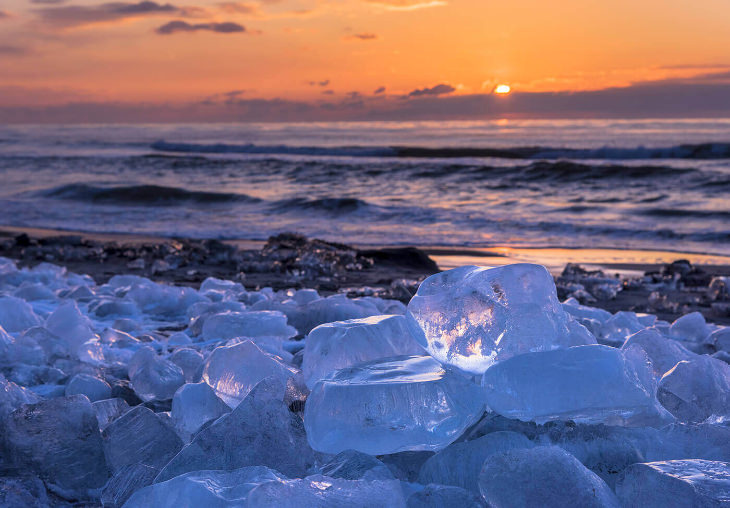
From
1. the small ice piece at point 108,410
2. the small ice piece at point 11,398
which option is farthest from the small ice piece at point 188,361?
the small ice piece at point 11,398

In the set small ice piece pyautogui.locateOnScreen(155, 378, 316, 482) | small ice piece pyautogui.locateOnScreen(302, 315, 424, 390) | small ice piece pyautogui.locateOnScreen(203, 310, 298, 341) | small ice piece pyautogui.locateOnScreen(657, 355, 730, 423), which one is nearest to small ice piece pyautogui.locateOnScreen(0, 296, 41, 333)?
small ice piece pyautogui.locateOnScreen(203, 310, 298, 341)

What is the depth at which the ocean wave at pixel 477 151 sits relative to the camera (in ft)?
61.1

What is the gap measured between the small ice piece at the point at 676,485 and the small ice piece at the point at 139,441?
0.91m

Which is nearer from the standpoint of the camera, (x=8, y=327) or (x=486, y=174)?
(x=8, y=327)

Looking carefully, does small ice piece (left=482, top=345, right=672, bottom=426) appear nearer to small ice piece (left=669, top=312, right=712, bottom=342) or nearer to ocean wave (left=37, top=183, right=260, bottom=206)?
small ice piece (left=669, top=312, right=712, bottom=342)

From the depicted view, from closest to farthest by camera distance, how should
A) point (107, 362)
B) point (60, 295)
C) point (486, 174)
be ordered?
1. point (107, 362)
2. point (60, 295)
3. point (486, 174)

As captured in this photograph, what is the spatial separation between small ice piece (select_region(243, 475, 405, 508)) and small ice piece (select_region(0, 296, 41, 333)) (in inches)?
77.6

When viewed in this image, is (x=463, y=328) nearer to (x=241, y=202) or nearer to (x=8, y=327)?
(x=8, y=327)

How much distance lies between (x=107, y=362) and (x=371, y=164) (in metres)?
16.0

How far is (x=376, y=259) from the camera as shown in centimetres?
585

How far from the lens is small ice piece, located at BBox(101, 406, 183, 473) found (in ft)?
4.93

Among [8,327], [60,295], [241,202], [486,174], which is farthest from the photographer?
[486,174]

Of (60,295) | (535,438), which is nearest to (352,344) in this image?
(535,438)

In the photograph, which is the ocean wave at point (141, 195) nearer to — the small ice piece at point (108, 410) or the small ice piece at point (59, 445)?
the small ice piece at point (108, 410)
